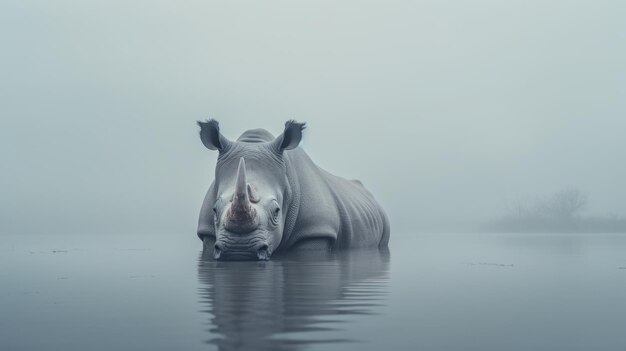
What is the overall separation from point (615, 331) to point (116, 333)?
6.09 feet

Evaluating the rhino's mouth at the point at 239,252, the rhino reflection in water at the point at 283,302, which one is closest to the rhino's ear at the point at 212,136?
the rhino's mouth at the point at 239,252

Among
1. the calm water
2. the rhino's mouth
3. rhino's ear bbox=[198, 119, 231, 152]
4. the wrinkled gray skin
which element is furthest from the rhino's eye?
the calm water

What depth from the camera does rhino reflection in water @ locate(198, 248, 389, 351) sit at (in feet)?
8.47

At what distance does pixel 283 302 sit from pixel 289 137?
5.93m

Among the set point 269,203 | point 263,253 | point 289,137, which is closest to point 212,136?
point 289,137

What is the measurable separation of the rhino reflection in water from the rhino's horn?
1223mm

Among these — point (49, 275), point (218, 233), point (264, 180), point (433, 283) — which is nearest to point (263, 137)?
point (264, 180)

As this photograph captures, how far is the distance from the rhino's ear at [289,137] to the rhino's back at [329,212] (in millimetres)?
535

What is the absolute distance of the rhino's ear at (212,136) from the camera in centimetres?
927

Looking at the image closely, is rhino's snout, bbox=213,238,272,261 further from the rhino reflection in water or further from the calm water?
the calm water

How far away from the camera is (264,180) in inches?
352


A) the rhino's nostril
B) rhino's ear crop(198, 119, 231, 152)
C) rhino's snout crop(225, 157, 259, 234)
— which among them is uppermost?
rhino's ear crop(198, 119, 231, 152)

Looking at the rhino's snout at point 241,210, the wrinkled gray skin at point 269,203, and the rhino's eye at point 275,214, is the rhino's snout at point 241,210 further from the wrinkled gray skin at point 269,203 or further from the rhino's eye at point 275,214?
the rhino's eye at point 275,214

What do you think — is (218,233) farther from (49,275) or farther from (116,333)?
(116,333)
